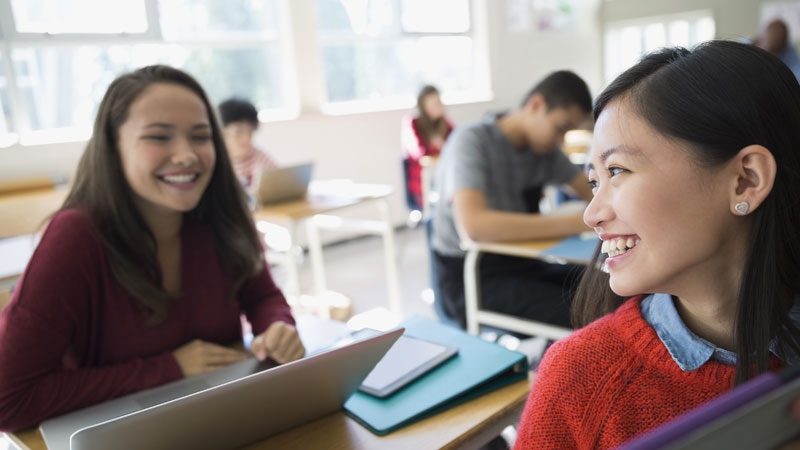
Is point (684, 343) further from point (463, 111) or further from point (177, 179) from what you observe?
point (463, 111)

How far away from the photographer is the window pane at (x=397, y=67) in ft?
16.8

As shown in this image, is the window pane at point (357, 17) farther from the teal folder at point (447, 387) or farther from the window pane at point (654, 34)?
the teal folder at point (447, 387)

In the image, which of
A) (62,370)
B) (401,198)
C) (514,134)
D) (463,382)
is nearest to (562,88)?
(514,134)

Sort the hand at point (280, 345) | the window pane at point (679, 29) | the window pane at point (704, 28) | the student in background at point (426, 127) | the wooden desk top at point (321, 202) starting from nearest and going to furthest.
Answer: the hand at point (280, 345) < the wooden desk top at point (321, 202) < the student in background at point (426, 127) < the window pane at point (704, 28) < the window pane at point (679, 29)

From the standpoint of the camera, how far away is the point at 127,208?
1251 millimetres

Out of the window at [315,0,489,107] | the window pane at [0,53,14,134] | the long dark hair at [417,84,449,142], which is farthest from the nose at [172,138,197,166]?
the window at [315,0,489,107]

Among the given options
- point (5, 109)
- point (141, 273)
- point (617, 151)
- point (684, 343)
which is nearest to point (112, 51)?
point (5, 109)

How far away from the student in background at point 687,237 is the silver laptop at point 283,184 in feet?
7.68

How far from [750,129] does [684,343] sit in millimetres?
260

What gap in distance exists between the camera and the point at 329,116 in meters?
4.88

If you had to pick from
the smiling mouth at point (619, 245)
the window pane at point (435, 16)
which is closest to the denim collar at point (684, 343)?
the smiling mouth at point (619, 245)

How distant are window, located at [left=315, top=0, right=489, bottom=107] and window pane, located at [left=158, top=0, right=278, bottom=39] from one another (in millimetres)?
445

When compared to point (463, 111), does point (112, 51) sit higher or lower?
higher

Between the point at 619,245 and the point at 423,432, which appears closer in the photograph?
the point at 619,245
